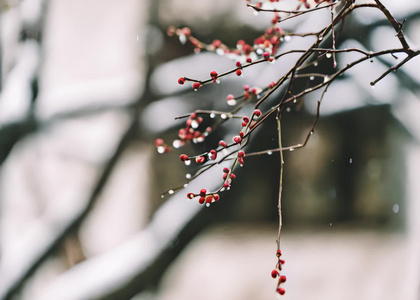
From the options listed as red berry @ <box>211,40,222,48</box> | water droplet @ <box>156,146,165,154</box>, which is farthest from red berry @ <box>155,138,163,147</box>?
red berry @ <box>211,40,222,48</box>

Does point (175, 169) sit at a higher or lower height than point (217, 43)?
lower

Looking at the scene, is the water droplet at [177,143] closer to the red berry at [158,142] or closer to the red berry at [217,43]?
the red berry at [158,142]

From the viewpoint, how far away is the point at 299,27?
38.7 inches

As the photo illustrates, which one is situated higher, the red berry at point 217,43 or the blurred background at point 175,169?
the red berry at point 217,43

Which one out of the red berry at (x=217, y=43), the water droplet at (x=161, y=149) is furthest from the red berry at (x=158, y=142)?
the red berry at (x=217, y=43)

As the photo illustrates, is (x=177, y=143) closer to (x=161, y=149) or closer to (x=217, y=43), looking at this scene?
(x=161, y=149)

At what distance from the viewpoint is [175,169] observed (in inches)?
40.6

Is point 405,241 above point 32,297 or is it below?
above

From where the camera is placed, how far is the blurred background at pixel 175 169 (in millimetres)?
995

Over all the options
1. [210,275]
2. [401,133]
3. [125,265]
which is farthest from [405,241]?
[125,265]

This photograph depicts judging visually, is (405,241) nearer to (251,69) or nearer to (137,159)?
(251,69)

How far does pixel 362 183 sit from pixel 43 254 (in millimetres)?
862

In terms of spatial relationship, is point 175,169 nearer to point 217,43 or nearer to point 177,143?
point 177,143

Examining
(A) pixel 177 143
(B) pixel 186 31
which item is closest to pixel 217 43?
(B) pixel 186 31
